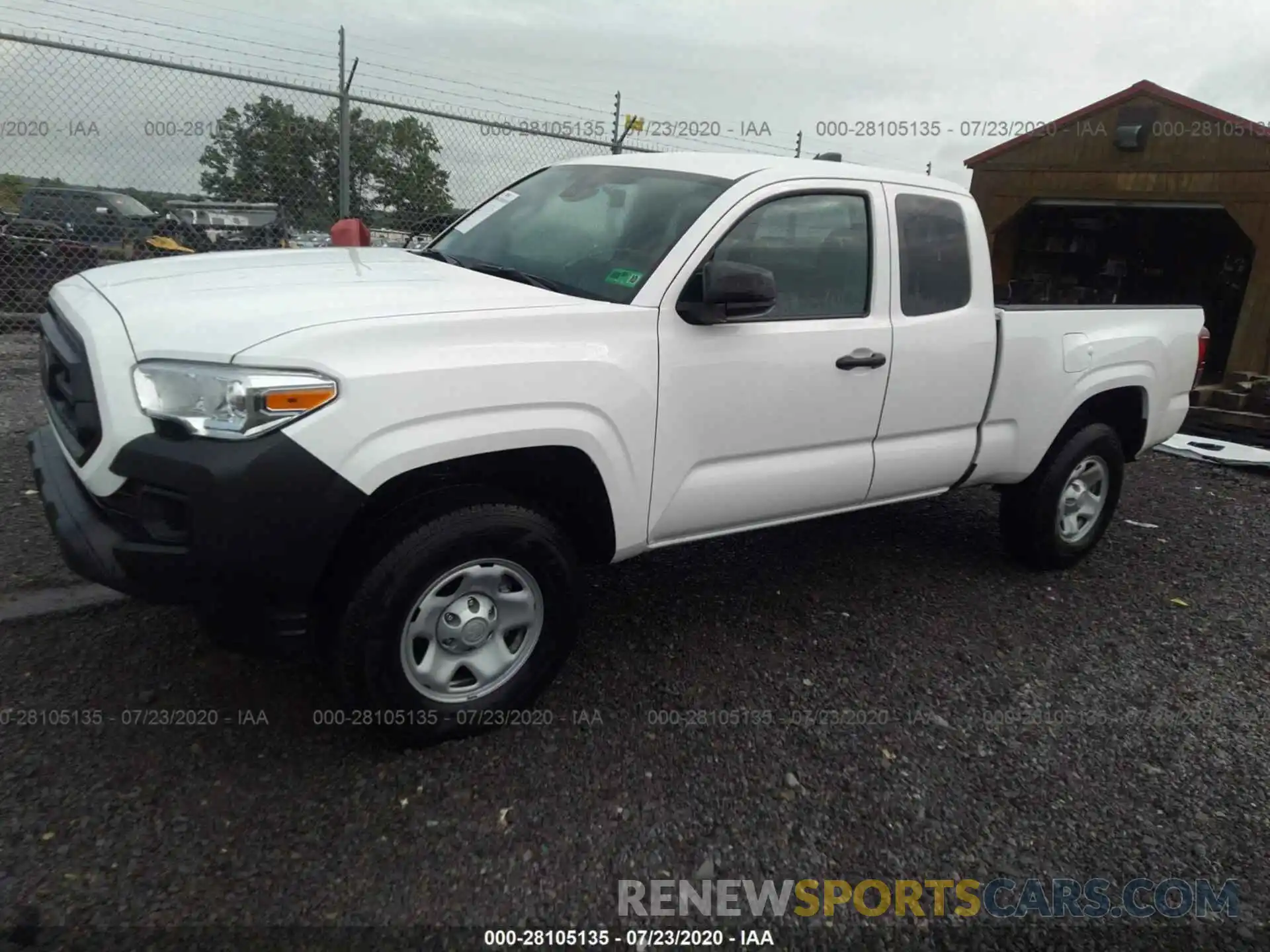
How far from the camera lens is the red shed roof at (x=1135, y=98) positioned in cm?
867

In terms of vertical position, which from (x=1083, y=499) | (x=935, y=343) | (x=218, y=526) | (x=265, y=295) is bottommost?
(x=1083, y=499)

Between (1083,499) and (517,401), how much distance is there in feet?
10.8

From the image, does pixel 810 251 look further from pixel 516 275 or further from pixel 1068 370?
pixel 1068 370

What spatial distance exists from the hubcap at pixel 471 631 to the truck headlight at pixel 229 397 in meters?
0.65

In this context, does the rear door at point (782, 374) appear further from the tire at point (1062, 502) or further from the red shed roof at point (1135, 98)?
the red shed roof at point (1135, 98)

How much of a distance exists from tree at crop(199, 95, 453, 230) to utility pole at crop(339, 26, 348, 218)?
0.12 m

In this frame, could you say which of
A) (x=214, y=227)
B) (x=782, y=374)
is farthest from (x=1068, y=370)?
(x=214, y=227)

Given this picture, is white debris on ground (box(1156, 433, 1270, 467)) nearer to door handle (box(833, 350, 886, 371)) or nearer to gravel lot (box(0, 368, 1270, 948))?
gravel lot (box(0, 368, 1270, 948))

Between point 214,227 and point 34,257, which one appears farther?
point 214,227

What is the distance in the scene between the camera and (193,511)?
2254 mm

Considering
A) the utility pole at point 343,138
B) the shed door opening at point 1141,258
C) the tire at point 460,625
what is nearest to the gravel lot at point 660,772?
the tire at point 460,625

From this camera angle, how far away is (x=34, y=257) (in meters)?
7.35

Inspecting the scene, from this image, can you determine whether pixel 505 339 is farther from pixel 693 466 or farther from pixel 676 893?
pixel 676 893

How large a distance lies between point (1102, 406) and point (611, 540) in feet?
9.94
